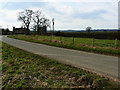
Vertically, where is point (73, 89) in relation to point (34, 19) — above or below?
below

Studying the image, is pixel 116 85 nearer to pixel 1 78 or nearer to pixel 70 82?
pixel 70 82

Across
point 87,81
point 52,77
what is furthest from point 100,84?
point 52,77

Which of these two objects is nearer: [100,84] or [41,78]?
[100,84]

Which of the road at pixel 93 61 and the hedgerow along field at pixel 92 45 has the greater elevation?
the hedgerow along field at pixel 92 45

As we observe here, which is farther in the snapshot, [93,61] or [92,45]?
[92,45]

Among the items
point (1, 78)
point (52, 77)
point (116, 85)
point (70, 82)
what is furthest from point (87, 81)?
point (1, 78)

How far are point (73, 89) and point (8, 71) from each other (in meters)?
3.15

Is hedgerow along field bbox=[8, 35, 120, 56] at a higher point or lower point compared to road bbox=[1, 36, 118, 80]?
higher

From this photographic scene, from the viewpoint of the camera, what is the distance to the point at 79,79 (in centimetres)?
430

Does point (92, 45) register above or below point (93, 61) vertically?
above

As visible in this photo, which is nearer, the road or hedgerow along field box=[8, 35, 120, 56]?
the road

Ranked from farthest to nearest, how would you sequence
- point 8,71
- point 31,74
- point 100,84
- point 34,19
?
point 34,19 → point 8,71 → point 31,74 → point 100,84

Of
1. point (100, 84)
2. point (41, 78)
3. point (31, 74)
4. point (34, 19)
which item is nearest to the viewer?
point (100, 84)

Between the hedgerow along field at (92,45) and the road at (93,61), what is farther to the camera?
the hedgerow along field at (92,45)
